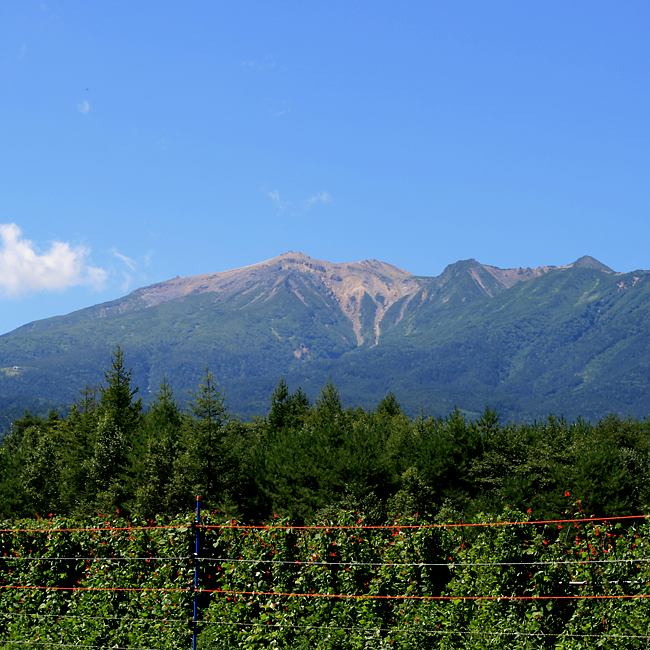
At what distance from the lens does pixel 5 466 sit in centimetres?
6178

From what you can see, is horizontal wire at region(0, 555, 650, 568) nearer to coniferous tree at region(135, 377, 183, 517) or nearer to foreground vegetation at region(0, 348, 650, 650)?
foreground vegetation at region(0, 348, 650, 650)

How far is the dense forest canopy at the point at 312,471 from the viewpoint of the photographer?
157 feet

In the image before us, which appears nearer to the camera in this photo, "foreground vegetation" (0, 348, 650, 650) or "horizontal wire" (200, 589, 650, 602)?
"horizontal wire" (200, 589, 650, 602)

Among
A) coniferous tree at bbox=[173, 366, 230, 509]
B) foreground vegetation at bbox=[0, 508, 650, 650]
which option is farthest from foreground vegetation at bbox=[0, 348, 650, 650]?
coniferous tree at bbox=[173, 366, 230, 509]

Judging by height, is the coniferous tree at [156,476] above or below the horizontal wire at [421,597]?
below

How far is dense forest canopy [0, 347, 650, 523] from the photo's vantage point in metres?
48.0

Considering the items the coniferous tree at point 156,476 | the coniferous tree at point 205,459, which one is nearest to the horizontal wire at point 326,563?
the coniferous tree at point 156,476

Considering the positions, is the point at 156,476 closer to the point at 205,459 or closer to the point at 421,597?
the point at 205,459

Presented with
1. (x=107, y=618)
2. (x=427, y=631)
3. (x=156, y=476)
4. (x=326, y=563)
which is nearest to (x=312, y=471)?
(x=156, y=476)

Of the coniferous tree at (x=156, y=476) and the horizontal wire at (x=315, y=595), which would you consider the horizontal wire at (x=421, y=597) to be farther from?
the coniferous tree at (x=156, y=476)

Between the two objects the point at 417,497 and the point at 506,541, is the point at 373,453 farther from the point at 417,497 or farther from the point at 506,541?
the point at 506,541

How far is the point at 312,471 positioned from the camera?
175 ft

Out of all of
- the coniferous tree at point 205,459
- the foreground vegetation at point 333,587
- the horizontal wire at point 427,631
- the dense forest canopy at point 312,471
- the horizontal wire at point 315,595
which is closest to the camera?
the horizontal wire at point 427,631

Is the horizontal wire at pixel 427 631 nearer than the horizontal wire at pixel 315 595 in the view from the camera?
Yes
